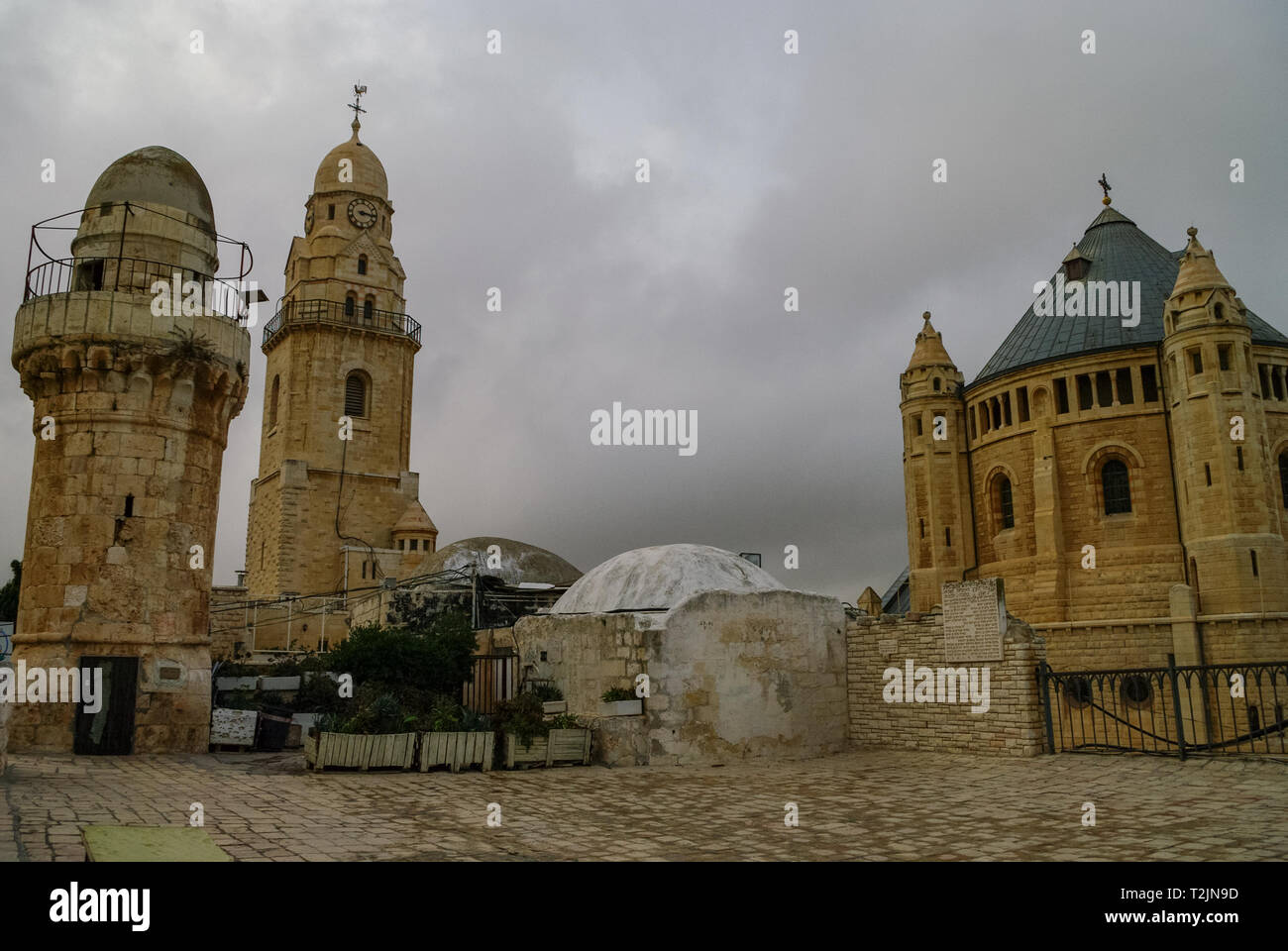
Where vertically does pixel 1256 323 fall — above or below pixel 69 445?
above

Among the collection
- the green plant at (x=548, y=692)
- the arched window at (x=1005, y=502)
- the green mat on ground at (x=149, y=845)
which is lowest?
the green mat on ground at (x=149, y=845)

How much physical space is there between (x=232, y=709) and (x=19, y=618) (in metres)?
3.44

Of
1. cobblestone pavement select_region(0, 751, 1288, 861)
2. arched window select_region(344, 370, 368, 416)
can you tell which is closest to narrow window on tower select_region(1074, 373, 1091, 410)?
cobblestone pavement select_region(0, 751, 1288, 861)

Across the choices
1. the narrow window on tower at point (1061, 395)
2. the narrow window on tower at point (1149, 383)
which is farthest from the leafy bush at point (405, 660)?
the narrow window on tower at point (1149, 383)

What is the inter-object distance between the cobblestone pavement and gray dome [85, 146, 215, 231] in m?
9.12

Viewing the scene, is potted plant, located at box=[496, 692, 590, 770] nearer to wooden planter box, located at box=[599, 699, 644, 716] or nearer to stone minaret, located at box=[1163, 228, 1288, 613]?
wooden planter box, located at box=[599, 699, 644, 716]

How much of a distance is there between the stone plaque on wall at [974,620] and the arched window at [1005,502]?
880 inches

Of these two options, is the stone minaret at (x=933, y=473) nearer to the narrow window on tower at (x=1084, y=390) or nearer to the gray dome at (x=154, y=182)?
the narrow window on tower at (x=1084, y=390)

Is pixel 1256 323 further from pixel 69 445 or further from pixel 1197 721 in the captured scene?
pixel 69 445

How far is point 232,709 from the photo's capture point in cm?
1487

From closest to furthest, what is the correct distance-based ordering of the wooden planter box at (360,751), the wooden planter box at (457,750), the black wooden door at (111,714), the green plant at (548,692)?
1. the wooden planter box at (360,751)
2. the wooden planter box at (457,750)
3. the black wooden door at (111,714)
4. the green plant at (548,692)

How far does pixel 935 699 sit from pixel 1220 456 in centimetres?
2038

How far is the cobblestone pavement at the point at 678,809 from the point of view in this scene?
6.86 metres
